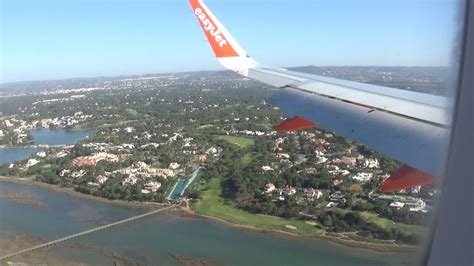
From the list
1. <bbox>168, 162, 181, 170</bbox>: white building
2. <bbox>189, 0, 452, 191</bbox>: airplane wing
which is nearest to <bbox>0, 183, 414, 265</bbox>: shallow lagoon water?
<bbox>168, 162, 181, 170</bbox>: white building

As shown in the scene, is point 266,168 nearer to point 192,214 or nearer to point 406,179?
point 192,214

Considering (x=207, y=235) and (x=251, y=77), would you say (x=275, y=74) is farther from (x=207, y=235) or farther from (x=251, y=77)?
(x=207, y=235)

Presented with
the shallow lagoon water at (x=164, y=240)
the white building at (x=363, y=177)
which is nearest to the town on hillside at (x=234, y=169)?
the white building at (x=363, y=177)

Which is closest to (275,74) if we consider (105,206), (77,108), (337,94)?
(337,94)

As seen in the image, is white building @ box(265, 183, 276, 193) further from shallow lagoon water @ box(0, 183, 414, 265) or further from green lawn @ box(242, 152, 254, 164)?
green lawn @ box(242, 152, 254, 164)

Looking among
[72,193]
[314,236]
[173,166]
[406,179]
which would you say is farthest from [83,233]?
[406,179]
